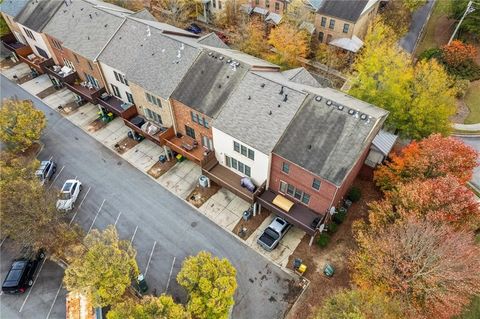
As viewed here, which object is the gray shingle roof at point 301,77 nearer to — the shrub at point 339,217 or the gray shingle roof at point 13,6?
the shrub at point 339,217

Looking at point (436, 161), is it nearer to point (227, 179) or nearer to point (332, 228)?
point (332, 228)

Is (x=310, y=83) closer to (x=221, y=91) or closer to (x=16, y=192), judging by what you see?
(x=221, y=91)

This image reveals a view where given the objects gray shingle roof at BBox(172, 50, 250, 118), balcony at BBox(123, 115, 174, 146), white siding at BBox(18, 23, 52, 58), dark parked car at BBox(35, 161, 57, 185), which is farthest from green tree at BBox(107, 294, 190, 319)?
white siding at BBox(18, 23, 52, 58)

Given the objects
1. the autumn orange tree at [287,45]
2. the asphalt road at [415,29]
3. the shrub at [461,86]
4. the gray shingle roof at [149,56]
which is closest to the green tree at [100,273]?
the gray shingle roof at [149,56]

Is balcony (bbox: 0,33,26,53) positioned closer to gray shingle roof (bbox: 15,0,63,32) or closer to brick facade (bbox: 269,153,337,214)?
gray shingle roof (bbox: 15,0,63,32)

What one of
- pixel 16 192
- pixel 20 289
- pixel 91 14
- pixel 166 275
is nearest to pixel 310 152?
pixel 166 275

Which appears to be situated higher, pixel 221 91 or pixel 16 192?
pixel 221 91
